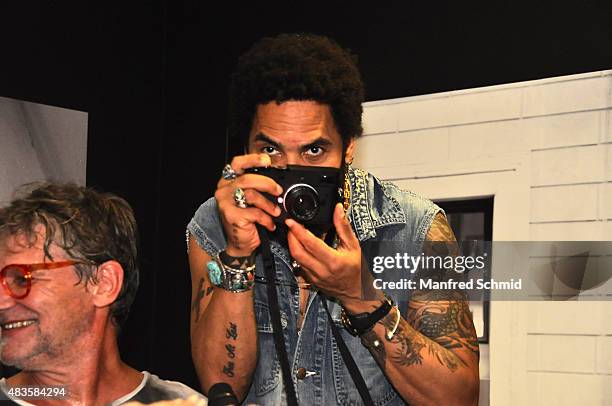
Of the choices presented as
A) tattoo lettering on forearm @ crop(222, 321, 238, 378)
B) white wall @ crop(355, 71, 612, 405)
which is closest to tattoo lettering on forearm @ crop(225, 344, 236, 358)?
tattoo lettering on forearm @ crop(222, 321, 238, 378)

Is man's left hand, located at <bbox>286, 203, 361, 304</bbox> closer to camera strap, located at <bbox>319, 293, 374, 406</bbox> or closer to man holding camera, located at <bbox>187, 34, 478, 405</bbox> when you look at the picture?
man holding camera, located at <bbox>187, 34, 478, 405</bbox>

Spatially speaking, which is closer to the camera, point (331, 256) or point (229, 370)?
point (331, 256)

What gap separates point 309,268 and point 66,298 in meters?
0.53

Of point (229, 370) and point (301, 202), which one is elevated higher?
point (301, 202)

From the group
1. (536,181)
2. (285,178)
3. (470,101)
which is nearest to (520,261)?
(536,181)

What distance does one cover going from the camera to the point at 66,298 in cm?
190

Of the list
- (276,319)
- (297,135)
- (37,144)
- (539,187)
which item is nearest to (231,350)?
(276,319)

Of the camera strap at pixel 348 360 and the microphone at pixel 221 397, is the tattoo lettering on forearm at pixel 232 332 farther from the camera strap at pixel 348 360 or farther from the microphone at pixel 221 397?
the microphone at pixel 221 397

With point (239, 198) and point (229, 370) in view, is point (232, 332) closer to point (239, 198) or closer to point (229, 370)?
point (229, 370)

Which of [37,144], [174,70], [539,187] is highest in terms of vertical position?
[174,70]

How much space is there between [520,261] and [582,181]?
0.28 meters

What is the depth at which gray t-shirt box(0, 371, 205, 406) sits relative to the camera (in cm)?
188

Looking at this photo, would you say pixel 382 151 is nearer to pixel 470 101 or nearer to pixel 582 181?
pixel 470 101

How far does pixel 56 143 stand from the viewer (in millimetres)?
3234
